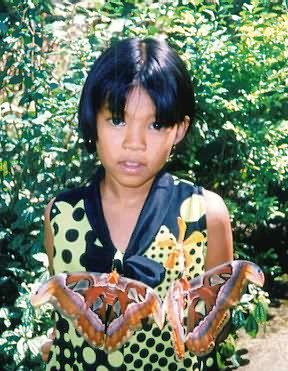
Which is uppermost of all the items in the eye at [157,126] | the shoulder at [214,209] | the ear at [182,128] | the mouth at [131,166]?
the eye at [157,126]

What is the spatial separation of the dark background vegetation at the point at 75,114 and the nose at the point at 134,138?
1.04 m

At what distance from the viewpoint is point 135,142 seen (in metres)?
1.71

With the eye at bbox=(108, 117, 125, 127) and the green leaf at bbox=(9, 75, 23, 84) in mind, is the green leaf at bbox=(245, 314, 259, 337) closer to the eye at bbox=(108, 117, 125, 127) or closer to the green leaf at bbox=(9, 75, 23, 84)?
the green leaf at bbox=(9, 75, 23, 84)

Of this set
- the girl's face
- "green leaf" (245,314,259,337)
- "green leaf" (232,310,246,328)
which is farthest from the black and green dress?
"green leaf" (245,314,259,337)

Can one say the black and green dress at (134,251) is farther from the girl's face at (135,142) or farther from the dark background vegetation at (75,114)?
the dark background vegetation at (75,114)

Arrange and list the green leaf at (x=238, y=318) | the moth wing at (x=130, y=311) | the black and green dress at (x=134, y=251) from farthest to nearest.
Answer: the green leaf at (x=238, y=318) < the black and green dress at (x=134, y=251) < the moth wing at (x=130, y=311)

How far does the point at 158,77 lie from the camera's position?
70.3 inches

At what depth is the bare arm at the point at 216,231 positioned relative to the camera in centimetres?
186

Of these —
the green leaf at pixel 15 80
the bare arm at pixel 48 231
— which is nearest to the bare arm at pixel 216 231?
the bare arm at pixel 48 231

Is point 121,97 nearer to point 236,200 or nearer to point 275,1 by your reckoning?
point 236,200

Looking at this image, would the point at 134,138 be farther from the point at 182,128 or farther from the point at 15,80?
the point at 15,80

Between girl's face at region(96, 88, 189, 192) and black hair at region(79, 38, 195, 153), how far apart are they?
0.05 ft

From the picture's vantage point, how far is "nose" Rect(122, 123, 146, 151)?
171 centimetres

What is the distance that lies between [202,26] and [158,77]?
152 cm
